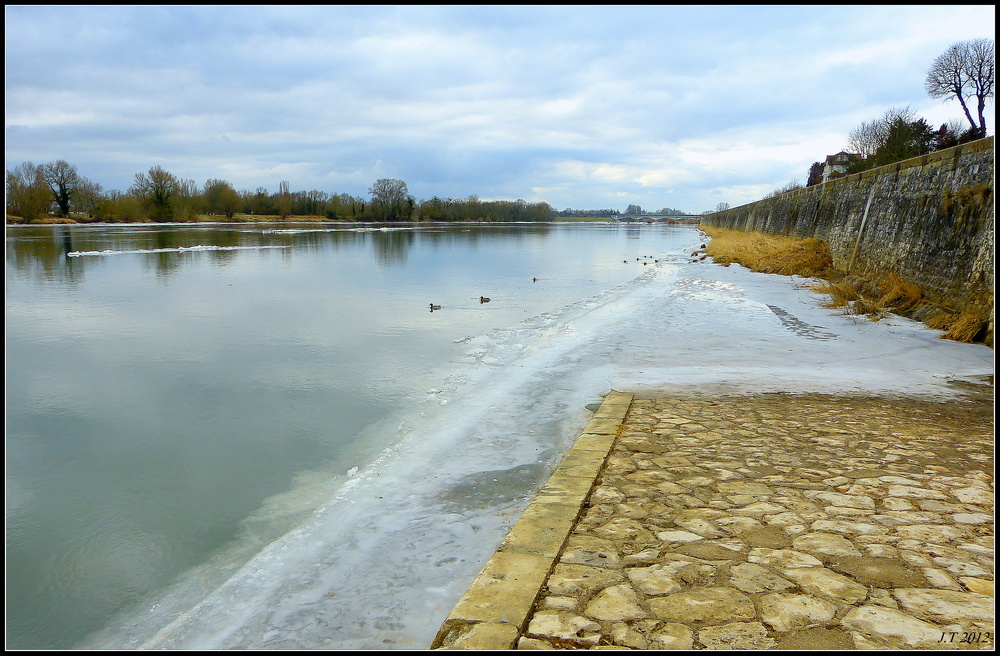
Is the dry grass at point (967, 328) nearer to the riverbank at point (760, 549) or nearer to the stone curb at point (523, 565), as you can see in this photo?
the riverbank at point (760, 549)

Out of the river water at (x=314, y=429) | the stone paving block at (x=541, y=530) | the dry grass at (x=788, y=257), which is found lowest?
the river water at (x=314, y=429)

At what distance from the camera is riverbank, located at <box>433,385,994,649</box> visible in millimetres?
2471

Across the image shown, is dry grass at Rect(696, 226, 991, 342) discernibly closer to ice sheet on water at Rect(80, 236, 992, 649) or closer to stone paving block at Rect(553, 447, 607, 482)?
ice sheet on water at Rect(80, 236, 992, 649)

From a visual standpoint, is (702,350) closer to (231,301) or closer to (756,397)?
(756,397)

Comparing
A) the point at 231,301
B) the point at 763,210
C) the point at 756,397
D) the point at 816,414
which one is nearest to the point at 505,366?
the point at 756,397

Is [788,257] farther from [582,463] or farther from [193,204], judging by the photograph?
[193,204]

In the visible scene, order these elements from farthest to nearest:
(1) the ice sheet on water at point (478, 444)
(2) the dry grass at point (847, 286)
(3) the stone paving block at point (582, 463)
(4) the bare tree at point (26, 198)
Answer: (4) the bare tree at point (26, 198)
(2) the dry grass at point (847, 286)
(3) the stone paving block at point (582, 463)
(1) the ice sheet on water at point (478, 444)

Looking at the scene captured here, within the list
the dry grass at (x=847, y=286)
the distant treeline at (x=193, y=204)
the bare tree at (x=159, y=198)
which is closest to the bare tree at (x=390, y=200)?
the distant treeline at (x=193, y=204)

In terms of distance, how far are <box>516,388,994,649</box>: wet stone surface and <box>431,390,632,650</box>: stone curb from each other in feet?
0.25

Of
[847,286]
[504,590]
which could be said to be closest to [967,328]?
[847,286]

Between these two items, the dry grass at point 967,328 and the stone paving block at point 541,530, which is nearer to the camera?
the stone paving block at point 541,530

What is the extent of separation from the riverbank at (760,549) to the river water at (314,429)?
0.55m

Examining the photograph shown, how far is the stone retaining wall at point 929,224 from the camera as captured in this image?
9625 millimetres

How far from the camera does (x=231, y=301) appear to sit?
14016 mm
